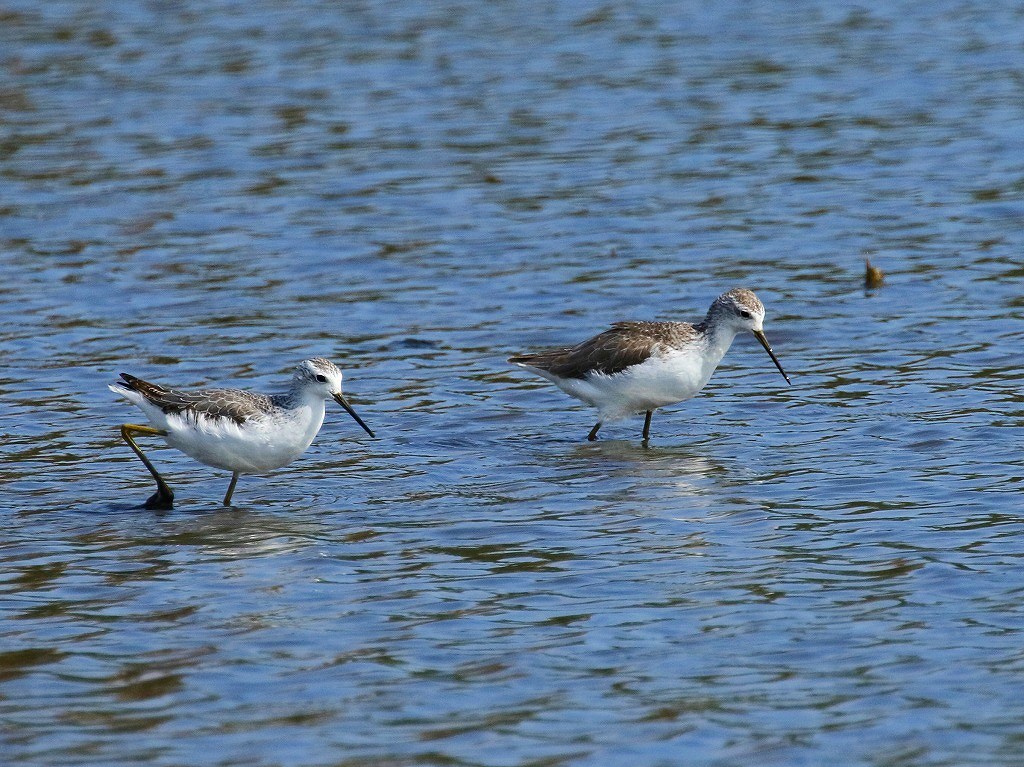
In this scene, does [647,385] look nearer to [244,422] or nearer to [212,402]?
[244,422]

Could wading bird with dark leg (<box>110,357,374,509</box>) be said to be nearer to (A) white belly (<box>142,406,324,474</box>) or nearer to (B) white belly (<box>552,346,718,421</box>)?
(A) white belly (<box>142,406,324,474</box>)

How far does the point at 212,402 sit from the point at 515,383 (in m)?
4.36

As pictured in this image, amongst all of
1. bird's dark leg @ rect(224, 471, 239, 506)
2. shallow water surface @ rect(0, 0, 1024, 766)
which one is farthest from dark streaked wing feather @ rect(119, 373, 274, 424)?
shallow water surface @ rect(0, 0, 1024, 766)

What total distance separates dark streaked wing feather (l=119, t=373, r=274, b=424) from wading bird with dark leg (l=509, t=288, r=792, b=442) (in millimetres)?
3152

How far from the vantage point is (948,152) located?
76.4 feet

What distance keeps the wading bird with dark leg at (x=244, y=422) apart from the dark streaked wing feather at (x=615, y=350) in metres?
2.71

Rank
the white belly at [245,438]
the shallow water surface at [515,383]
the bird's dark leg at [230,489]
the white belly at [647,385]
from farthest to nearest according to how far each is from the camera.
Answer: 1. the white belly at [647,385]
2. the bird's dark leg at [230,489]
3. the white belly at [245,438]
4. the shallow water surface at [515,383]

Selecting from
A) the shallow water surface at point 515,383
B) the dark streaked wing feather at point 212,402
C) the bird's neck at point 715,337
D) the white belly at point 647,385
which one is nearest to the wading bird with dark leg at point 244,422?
the dark streaked wing feather at point 212,402

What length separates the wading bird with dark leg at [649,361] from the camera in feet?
46.9

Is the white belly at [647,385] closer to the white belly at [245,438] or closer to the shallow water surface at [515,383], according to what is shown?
the shallow water surface at [515,383]

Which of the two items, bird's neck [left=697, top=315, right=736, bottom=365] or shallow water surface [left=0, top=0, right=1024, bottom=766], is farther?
bird's neck [left=697, top=315, right=736, bottom=365]

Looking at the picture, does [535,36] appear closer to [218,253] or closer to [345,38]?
[345,38]

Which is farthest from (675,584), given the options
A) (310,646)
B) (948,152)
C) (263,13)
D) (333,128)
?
(263,13)

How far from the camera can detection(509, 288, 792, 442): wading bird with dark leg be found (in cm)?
1430
